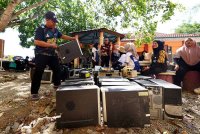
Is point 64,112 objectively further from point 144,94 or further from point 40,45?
point 40,45

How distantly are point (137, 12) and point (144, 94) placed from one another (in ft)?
30.1

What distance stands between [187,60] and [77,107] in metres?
4.63

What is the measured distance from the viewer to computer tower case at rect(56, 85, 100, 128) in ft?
9.30

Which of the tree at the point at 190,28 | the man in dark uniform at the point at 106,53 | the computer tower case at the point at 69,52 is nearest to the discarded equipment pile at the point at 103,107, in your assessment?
the computer tower case at the point at 69,52

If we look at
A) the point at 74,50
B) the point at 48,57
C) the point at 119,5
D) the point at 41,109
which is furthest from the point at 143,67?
the point at 119,5

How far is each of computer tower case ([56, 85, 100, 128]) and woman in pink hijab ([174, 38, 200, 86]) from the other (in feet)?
13.9

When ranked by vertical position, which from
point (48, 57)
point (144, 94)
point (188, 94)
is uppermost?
point (48, 57)

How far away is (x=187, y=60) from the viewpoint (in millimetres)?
6328

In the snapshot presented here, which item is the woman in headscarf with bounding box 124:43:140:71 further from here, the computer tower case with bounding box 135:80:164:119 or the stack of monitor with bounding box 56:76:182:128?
the stack of monitor with bounding box 56:76:182:128

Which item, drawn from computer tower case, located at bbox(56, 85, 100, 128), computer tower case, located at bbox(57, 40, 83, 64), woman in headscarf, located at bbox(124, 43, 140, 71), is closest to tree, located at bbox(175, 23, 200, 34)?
woman in headscarf, located at bbox(124, 43, 140, 71)

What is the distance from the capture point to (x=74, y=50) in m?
4.67

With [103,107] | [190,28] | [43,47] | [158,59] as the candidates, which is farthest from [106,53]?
[190,28]

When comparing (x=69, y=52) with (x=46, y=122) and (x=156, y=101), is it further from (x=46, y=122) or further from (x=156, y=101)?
(x=156, y=101)

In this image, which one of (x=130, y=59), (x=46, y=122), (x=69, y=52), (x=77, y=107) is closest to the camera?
(x=77, y=107)
